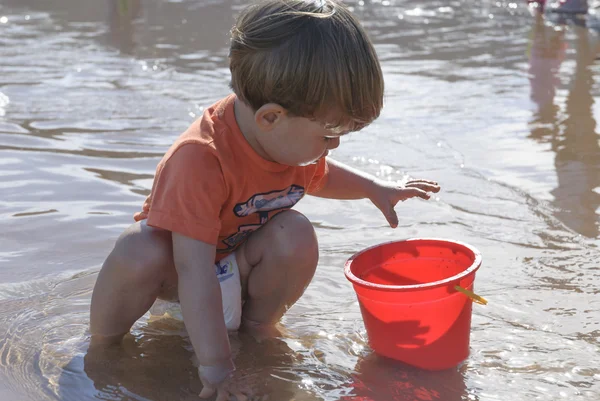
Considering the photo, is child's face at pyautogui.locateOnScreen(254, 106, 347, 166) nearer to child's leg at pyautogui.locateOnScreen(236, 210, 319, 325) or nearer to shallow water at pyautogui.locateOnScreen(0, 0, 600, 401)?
child's leg at pyautogui.locateOnScreen(236, 210, 319, 325)

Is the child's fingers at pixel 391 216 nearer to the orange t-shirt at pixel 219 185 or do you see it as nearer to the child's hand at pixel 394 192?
the child's hand at pixel 394 192

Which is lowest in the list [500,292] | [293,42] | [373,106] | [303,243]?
[500,292]

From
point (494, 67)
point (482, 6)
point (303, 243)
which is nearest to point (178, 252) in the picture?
point (303, 243)

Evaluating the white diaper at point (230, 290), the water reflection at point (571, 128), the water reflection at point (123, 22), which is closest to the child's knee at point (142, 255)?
the white diaper at point (230, 290)

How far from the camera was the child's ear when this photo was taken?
→ 2057 mm

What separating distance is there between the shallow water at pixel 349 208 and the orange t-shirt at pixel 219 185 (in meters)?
0.39

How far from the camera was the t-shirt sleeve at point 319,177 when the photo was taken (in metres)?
2.55

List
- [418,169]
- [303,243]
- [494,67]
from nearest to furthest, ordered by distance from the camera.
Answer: [303,243] < [418,169] < [494,67]

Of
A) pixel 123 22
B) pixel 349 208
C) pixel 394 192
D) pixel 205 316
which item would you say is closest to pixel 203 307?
pixel 205 316

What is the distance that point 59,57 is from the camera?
673 centimetres

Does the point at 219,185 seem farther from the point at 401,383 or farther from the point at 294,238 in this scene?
the point at 401,383

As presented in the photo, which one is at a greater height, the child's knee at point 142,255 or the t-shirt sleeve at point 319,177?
the t-shirt sleeve at point 319,177

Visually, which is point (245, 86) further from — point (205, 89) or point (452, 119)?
point (205, 89)

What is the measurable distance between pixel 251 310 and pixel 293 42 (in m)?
0.84
